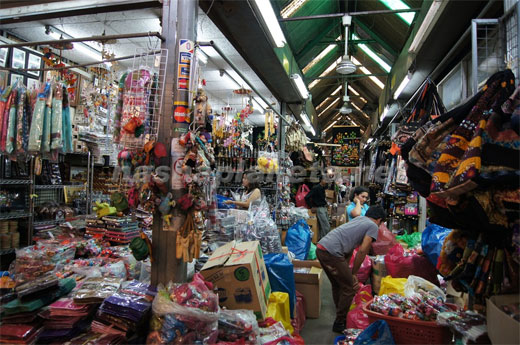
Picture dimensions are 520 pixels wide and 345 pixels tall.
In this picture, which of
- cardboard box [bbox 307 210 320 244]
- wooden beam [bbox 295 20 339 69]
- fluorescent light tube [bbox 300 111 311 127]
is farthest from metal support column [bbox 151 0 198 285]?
fluorescent light tube [bbox 300 111 311 127]

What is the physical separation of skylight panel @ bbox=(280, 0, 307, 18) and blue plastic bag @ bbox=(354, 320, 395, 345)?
15.2 ft

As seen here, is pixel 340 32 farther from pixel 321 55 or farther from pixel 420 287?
pixel 420 287

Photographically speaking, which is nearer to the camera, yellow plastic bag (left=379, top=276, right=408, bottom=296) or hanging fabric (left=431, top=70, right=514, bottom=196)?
hanging fabric (left=431, top=70, right=514, bottom=196)

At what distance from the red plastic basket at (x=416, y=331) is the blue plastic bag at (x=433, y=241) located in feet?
4.54

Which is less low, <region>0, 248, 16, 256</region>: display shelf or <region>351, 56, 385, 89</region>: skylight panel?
<region>351, 56, 385, 89</region>: skylight panel

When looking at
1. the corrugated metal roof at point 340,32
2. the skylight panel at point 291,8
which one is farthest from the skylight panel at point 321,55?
the skylight panel at point 291,8

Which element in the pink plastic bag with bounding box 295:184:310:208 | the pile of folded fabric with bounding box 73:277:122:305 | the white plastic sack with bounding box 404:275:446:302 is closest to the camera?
the pile of folded fabric with bounding box 73:277:122:305

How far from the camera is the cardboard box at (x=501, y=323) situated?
4.38 ft

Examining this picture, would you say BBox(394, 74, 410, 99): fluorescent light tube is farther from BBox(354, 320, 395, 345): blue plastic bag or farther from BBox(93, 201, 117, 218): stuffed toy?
BBox(93, 201, 117, 218): stuffed toy

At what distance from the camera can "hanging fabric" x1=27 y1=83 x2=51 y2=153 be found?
94.3 inches

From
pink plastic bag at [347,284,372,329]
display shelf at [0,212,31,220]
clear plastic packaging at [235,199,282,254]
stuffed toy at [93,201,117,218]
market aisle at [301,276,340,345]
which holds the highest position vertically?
stuffed toy at [93,201,117,218]

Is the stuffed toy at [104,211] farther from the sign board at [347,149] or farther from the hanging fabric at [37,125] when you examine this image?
the sign board at [347,149]

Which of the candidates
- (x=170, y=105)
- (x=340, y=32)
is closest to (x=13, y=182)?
(x=170, y=105)

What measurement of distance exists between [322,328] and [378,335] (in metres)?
1.61
